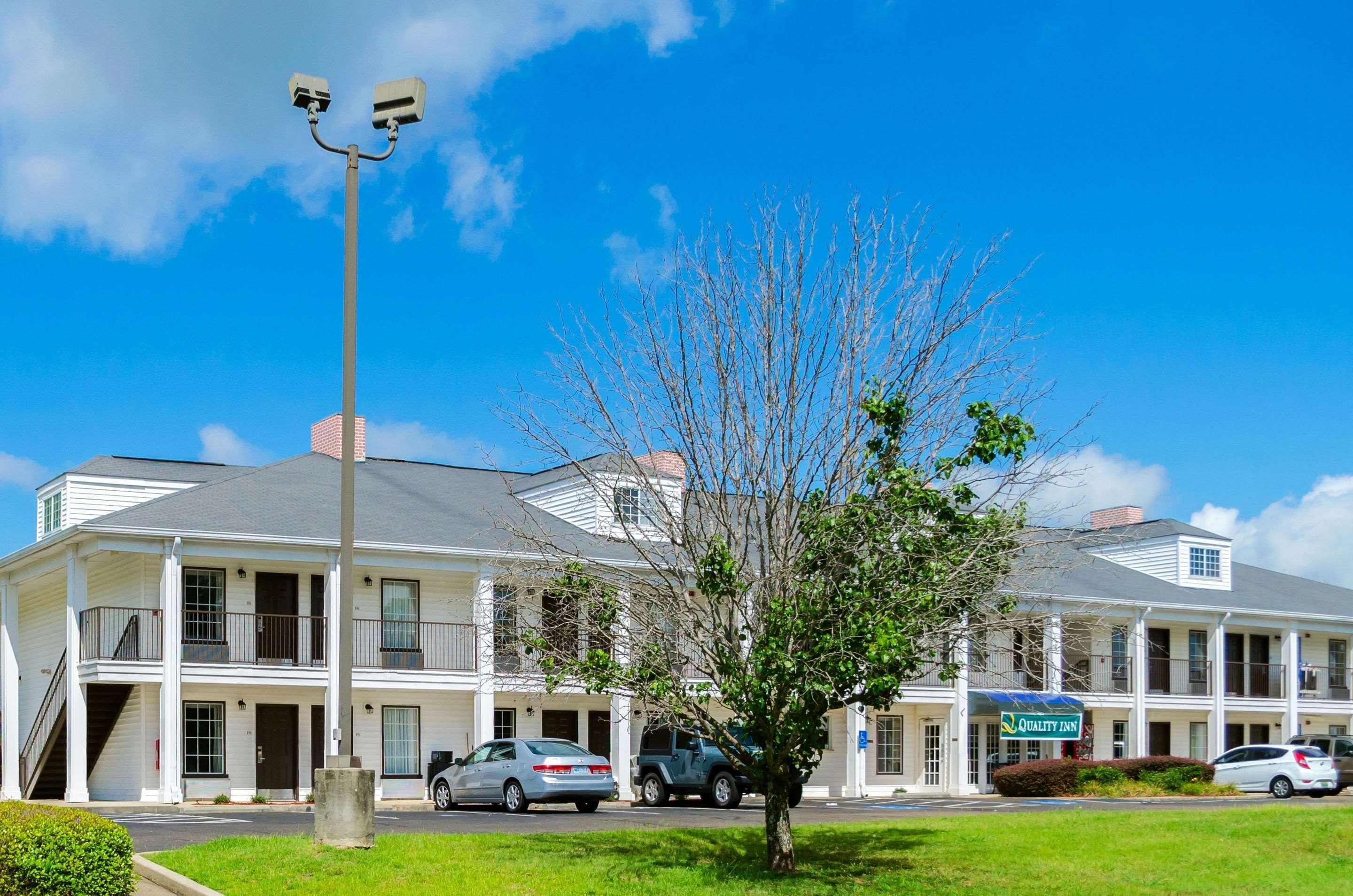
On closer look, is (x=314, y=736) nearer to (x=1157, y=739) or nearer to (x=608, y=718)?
(x=608, y=718)

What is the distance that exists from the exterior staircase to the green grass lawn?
1600 cm

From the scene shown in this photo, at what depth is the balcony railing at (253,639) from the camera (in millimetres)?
31188

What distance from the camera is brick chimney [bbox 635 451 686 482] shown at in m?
16.4

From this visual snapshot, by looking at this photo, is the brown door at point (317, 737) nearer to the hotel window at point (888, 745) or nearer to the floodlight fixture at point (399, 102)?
the hotel window at point (888, 745)

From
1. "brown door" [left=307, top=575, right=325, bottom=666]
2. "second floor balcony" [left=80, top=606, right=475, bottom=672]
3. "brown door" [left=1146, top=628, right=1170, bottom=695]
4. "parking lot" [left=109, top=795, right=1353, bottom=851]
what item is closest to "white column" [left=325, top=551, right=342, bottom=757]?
"second floor balcony" [left=80, top=606, right=475, bottom=672]

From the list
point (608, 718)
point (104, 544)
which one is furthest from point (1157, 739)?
point (104, 544)

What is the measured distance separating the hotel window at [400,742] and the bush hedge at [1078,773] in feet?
48.1

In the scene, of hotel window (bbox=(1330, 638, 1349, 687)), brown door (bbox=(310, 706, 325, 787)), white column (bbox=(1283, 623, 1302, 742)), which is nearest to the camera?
brown door (bbox=(310, 706, 325, 787))

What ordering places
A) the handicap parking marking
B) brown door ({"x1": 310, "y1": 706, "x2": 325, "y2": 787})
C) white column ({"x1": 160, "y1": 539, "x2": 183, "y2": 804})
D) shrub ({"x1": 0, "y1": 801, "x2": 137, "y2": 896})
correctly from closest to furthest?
shrub ({"x1": 0, "y1": 801, "x2": 137, "y2": 896}) < the handicap parking marking < white column ({"x1": 160, "y1": 539, "x2": 183, "y2": 804}) < brown door ({"x1": 310, "y1": 706, "x2": 325, "y2": 787})

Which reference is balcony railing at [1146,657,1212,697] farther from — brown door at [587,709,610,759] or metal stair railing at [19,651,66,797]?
metal stair railing at [19,651,66,797]

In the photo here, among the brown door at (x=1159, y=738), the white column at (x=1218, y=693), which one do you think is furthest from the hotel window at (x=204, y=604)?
the white column at (x=1218, y=693)

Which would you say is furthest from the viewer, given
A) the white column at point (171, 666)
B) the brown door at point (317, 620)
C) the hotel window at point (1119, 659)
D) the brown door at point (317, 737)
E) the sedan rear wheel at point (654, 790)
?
the hotel window at point (1119, 659)

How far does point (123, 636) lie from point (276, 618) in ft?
11.4

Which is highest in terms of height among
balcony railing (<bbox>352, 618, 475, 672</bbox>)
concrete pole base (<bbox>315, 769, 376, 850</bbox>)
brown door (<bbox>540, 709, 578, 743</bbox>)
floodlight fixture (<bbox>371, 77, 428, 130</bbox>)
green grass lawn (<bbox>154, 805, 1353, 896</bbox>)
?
floodlight fixture (<bbox>371, 77, 428, 130</bbox>)
